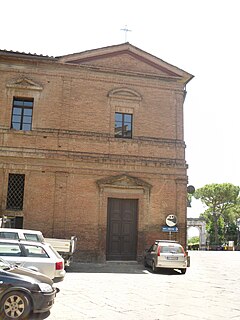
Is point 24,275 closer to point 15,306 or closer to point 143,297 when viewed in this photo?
point 15,306

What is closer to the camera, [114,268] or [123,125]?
[114,268]

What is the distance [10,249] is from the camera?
33.9 feet

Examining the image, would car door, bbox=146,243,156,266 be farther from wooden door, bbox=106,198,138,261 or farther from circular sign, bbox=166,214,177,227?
circular sign, bbox=166,214,177,227

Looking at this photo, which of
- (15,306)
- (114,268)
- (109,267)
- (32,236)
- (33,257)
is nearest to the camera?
(15,306)

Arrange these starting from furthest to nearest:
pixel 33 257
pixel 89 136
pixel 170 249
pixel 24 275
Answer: pixel 89 136 → pixel 170 249 → pixel 33 257 → pixel 24 275

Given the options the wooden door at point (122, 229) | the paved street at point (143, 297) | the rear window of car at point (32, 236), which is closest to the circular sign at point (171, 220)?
the wooden door at point (122, 229)

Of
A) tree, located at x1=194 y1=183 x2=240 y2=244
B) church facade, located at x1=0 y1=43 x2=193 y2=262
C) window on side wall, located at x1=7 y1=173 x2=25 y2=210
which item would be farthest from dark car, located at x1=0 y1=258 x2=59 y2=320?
tree, located at x1=194 y1=183 x2=240 y2=244

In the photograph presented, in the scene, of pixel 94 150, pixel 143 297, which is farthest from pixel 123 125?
pixel 143 297

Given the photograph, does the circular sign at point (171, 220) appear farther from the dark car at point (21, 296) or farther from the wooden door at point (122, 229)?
the dark car at point (21, 296)

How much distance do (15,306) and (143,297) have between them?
4074 millimetres

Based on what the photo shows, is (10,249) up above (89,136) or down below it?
below

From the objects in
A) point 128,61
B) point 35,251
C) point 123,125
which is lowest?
point 35,251

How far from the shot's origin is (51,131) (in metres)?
19.8

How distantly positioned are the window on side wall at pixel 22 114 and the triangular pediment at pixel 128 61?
320 centimetres
